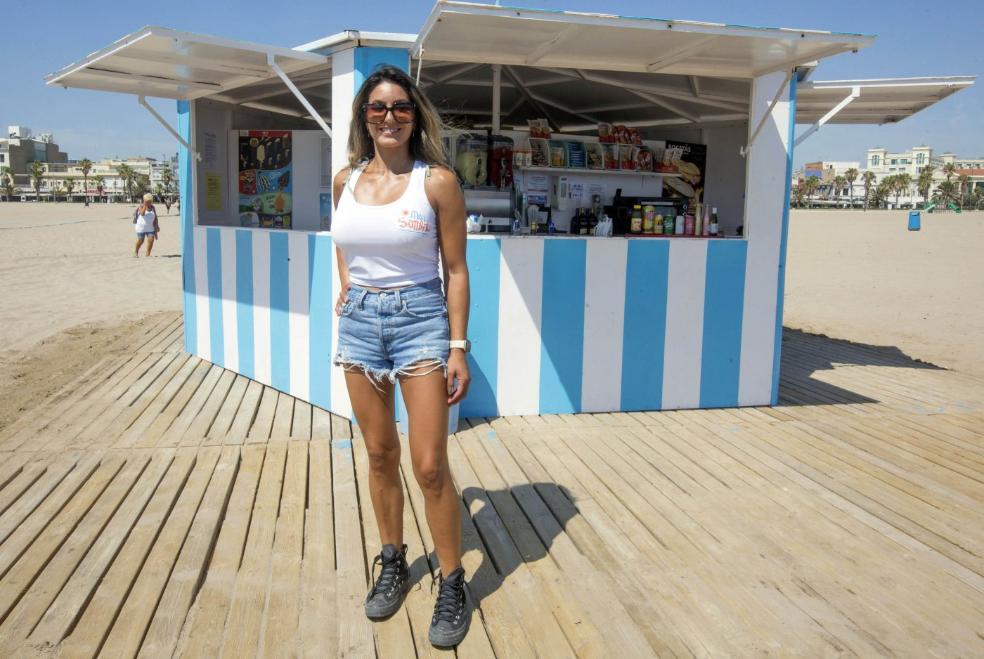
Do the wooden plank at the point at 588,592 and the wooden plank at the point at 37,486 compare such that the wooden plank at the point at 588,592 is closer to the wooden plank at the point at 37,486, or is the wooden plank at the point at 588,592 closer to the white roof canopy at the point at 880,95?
the wooden plank at the point at 37,486

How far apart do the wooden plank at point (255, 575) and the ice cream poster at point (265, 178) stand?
3024mm

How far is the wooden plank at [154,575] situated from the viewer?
2.36 m

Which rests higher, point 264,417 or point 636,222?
point 636,222

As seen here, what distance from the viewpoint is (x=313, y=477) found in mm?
3793

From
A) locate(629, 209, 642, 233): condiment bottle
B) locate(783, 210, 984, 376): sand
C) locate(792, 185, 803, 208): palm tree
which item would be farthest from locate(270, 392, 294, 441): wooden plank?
locate(792, 185, 803, 208): palm tree

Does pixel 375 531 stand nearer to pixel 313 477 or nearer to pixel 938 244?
pixel 313 477

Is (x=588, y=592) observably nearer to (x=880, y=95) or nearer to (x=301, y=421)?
(x=301, y=421)

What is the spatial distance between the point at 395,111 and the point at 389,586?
5.04ft

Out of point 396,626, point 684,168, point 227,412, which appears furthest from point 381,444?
point 684,168

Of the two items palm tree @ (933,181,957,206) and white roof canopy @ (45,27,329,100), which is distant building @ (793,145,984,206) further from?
white roof canopy @ (45,27,329,100)

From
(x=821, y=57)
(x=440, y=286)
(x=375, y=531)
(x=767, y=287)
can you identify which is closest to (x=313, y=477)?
(x=375, y=531)

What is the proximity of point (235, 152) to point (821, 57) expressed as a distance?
15.6 ft

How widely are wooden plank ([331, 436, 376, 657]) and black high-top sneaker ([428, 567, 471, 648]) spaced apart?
21cm

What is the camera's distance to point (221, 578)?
277cm
